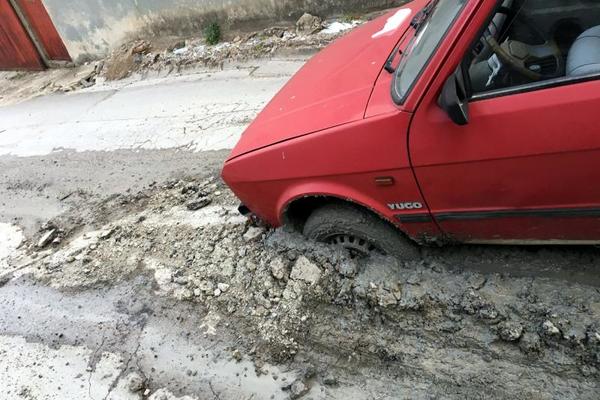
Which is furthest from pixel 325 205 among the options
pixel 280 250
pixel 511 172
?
pixel 511 172

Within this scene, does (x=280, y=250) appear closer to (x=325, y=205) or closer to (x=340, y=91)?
(x=325, y=205)

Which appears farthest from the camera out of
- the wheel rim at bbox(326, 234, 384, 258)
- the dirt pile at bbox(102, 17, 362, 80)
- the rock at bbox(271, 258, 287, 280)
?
the dirt pile at bbox(102, 17, 362, 80)

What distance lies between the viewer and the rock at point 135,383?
296 cm

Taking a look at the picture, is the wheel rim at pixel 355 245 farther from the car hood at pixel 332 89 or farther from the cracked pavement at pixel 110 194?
the cracked pavement at pixel 110 194

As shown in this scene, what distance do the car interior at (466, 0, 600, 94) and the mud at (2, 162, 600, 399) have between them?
46.4 inches

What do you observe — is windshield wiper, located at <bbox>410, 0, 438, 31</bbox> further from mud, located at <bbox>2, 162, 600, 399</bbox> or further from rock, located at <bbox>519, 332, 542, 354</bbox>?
rock, located at <bbox>519, 332, 542, 354</bbox>

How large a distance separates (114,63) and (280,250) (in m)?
6.67

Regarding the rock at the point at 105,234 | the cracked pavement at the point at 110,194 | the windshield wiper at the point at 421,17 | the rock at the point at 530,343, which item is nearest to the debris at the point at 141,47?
the cracked pavement at the point at 110,194

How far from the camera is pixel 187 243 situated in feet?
12.7

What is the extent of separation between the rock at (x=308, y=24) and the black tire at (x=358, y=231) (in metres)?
4.85

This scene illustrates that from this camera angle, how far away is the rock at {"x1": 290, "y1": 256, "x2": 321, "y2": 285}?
3.09m

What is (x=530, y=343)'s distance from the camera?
8.15 feet

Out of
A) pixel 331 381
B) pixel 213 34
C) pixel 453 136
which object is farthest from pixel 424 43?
pixel 213 34

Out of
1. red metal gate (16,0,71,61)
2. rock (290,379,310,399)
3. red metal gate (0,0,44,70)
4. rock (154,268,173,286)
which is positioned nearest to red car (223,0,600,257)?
rock (290,379,310,399)
